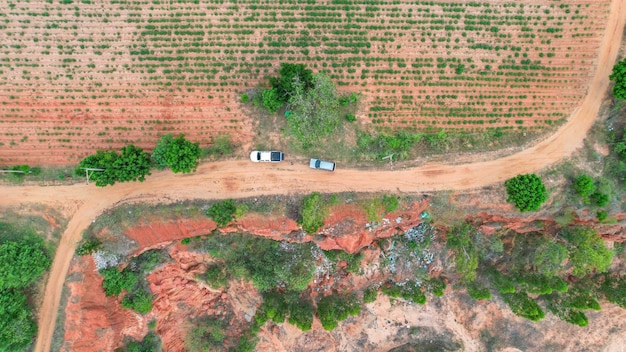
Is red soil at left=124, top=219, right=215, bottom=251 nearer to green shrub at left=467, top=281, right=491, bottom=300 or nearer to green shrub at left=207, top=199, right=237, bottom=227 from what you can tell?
green shrub at left=207, top=199, right=237, bottom=227

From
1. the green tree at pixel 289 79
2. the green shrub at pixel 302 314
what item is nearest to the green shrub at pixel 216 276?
the green shrub at pixel 302 314

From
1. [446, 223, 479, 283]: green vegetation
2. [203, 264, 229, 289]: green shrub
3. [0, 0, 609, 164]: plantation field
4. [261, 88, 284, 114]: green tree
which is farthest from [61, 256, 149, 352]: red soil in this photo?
[446, 223, 479, 283]: green vegetation

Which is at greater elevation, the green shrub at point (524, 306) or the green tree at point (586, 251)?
the green tree at point (586, 251)

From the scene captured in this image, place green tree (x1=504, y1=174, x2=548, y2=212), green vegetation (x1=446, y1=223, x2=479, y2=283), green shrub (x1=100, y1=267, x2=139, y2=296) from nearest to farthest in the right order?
green tree (x1=504, y1=174, x2=548, y2=212) < green shrub (x1=100, y1=267, x2=139, y2=296) < green vegetation (x1=446, y1=223, x2=479, y2=283)

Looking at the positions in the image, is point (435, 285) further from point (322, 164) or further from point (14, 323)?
point (14, 323)

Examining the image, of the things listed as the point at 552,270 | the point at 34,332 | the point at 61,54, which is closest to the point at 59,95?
the point at 61,54

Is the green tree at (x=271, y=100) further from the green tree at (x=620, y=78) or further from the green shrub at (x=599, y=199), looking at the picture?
the green tree at (x=620, y=78)
